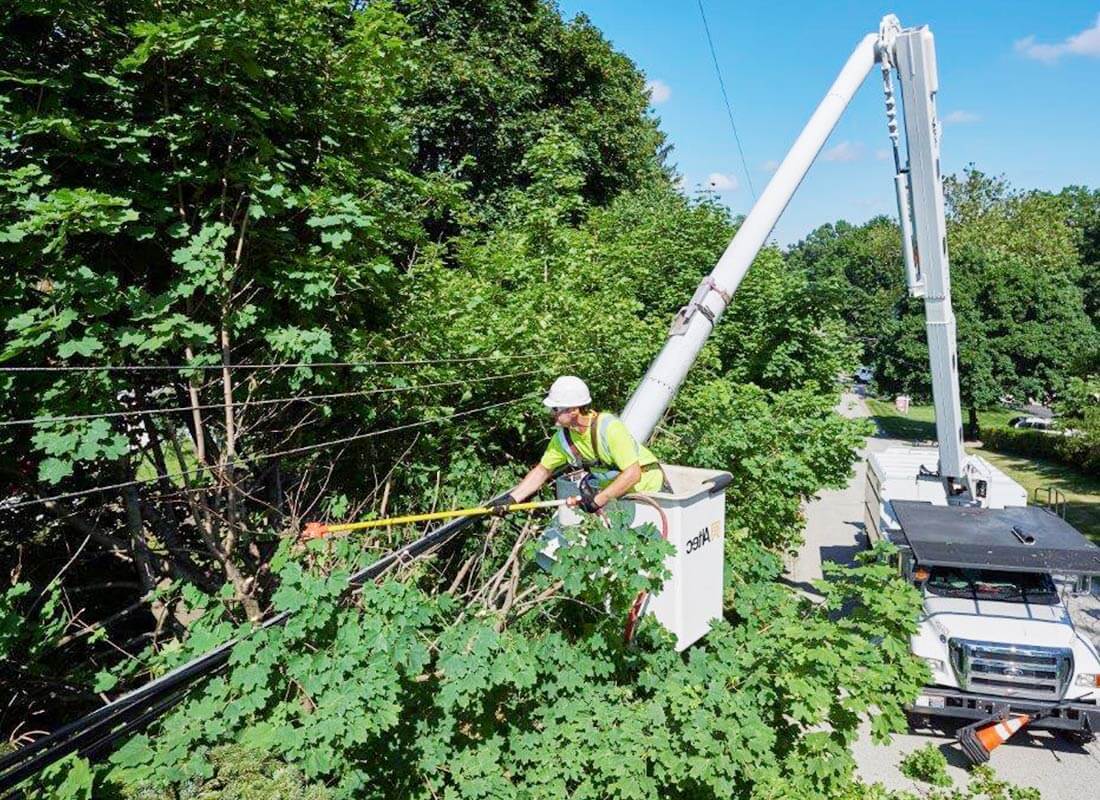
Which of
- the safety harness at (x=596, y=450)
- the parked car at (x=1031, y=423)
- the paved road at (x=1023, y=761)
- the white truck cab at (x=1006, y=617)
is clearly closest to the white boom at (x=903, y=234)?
the safety harness at (x=596, y=450)

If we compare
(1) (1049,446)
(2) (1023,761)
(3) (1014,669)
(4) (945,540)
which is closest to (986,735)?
(2) (1023,761)

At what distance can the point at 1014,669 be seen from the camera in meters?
→ 7.32

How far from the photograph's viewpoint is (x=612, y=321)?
8320 mm

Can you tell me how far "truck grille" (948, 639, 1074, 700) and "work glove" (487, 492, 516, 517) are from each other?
5.72 m

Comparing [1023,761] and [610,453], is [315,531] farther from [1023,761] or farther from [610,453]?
[1023,761]

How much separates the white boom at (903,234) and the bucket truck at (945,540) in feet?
0.04

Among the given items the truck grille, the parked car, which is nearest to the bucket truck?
the truck grille

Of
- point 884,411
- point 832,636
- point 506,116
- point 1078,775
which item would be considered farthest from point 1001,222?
point 832,636

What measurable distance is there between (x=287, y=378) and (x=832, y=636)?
4499 millimetres

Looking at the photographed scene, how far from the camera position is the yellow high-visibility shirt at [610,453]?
482 centimetres

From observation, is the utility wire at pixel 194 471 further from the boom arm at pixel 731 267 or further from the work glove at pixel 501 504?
the boom arm at pixel 731 267

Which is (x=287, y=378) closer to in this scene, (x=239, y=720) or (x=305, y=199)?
(x=305, y=199)

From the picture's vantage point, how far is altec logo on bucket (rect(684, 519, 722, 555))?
4.67 m

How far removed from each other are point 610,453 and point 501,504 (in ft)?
2.86
